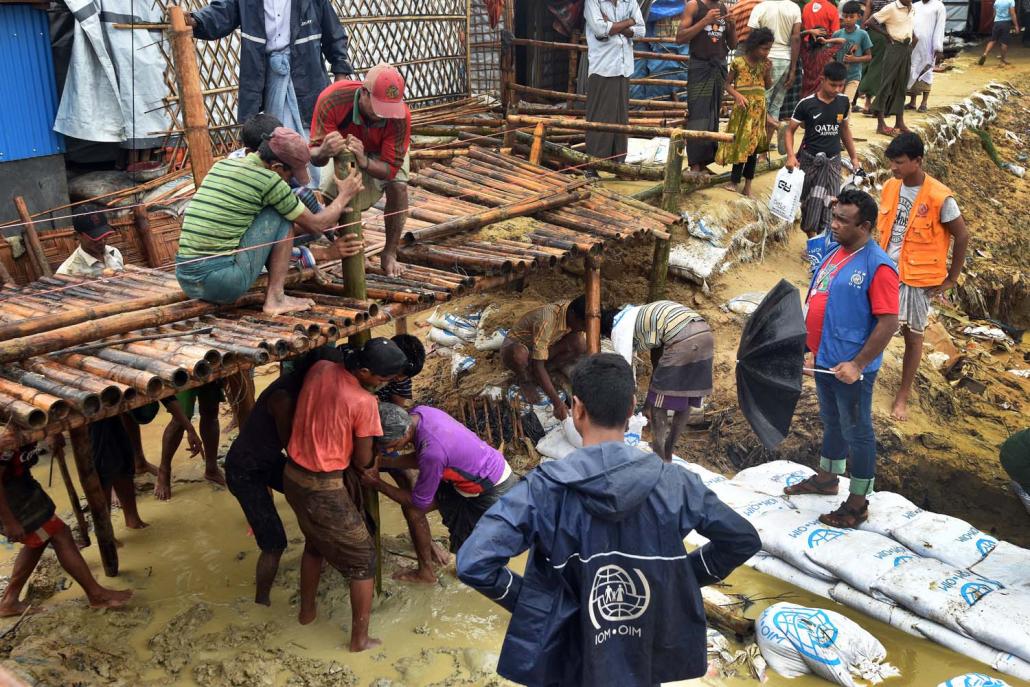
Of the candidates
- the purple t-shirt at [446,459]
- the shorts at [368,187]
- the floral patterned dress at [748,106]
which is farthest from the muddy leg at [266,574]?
the floral patterned dress at [748,106]

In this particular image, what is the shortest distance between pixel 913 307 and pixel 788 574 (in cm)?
231

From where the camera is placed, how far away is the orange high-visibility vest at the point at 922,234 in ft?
19.1

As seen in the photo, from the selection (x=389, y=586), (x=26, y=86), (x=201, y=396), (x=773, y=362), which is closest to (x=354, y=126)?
(x=201, y=396)

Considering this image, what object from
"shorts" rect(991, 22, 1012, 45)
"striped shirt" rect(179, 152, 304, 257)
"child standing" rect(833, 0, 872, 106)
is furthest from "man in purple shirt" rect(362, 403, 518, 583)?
"shorts" rect(991, 22, 1012, 45)

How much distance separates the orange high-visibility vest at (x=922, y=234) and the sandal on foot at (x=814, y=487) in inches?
60.9

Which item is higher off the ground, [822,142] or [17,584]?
[822,142]

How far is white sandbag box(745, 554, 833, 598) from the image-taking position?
4887 mm

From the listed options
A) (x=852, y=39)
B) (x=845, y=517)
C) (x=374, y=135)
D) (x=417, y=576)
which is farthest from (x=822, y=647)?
(x=852, y=39)

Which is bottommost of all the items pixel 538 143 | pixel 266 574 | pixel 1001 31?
pixel 266 574

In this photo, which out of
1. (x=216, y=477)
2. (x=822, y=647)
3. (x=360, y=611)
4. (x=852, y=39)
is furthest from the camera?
(x=852, y=39)

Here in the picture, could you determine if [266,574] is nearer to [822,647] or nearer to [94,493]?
[94,493]

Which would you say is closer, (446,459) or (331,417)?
(331,417)

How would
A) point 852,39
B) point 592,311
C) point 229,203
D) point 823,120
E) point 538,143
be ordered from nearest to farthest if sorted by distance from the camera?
1. point 229,203
2. point 592,311
3. point 823,120
4. point 538,143
5. point 852,39

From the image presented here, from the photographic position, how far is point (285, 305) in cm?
417
